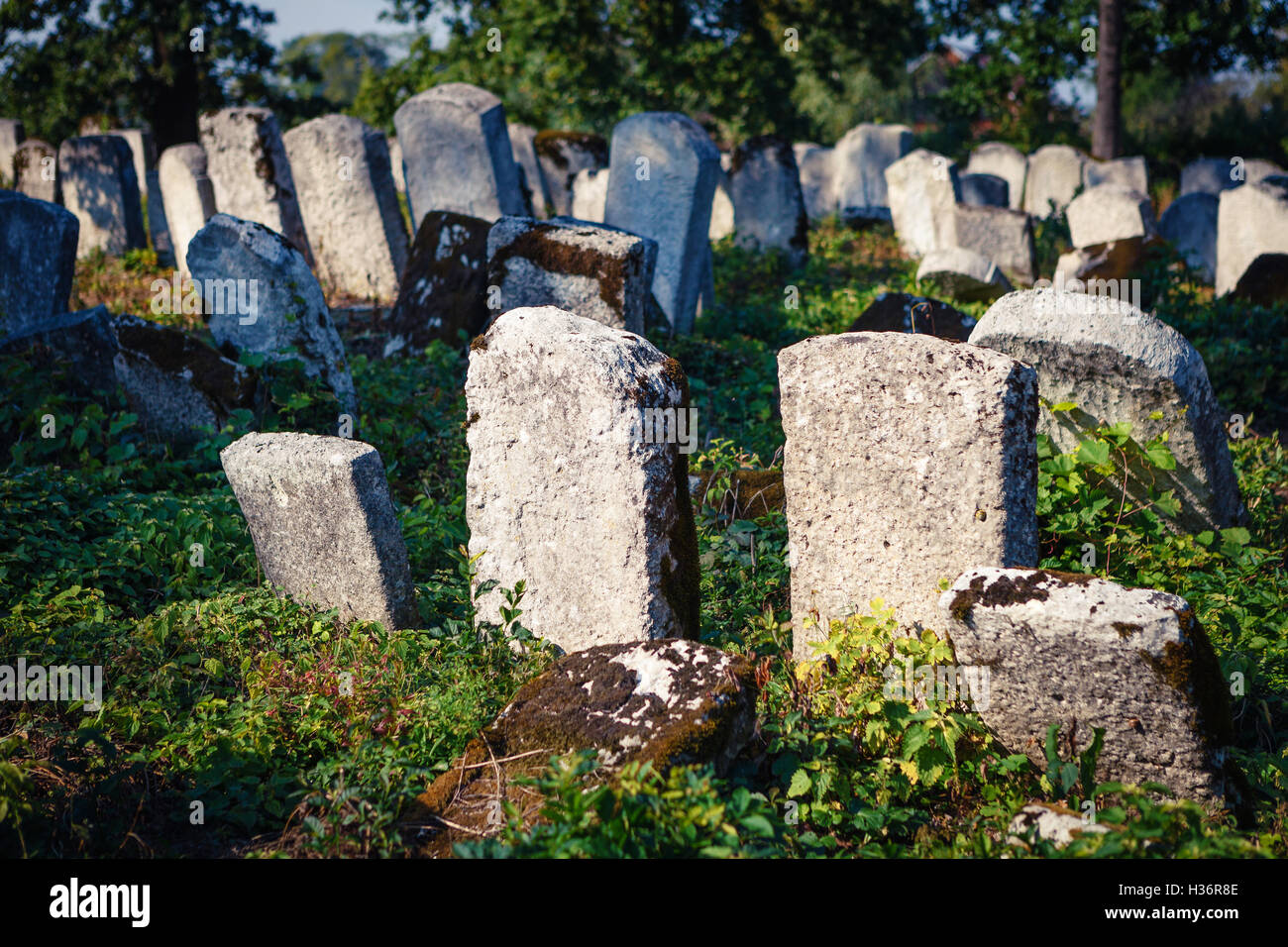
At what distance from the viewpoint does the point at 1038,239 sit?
42.0ft

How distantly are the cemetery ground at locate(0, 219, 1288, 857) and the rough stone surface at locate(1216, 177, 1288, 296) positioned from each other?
549cm

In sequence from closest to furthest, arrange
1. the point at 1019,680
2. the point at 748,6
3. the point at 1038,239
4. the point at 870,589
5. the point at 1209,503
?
1. the point at 1019,680
2. the point at 870,589
3. the point at 1209,503
4. the point at 1038,239
5. the point at 748,6

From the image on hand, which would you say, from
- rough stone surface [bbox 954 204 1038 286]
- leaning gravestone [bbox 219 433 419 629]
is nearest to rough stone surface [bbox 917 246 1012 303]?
rough stone surface [bbox 954 204 1038 286]

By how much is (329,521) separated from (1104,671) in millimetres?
2939

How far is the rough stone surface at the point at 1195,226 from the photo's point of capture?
11883 millimetres

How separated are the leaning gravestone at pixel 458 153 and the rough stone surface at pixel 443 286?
1.83 m

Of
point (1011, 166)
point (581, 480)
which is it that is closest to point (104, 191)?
point (581, 480)

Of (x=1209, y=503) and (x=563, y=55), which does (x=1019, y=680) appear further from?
(x=563, y=55)

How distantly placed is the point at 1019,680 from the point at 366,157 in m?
8.38

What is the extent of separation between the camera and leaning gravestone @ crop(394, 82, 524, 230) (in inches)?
376

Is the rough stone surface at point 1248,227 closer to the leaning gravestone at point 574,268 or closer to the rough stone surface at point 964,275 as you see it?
the rough stone surface at point 964,275

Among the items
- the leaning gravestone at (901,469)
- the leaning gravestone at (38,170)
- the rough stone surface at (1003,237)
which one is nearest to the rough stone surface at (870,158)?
the rough stone surface at (1003,237)

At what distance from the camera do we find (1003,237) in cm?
1090
